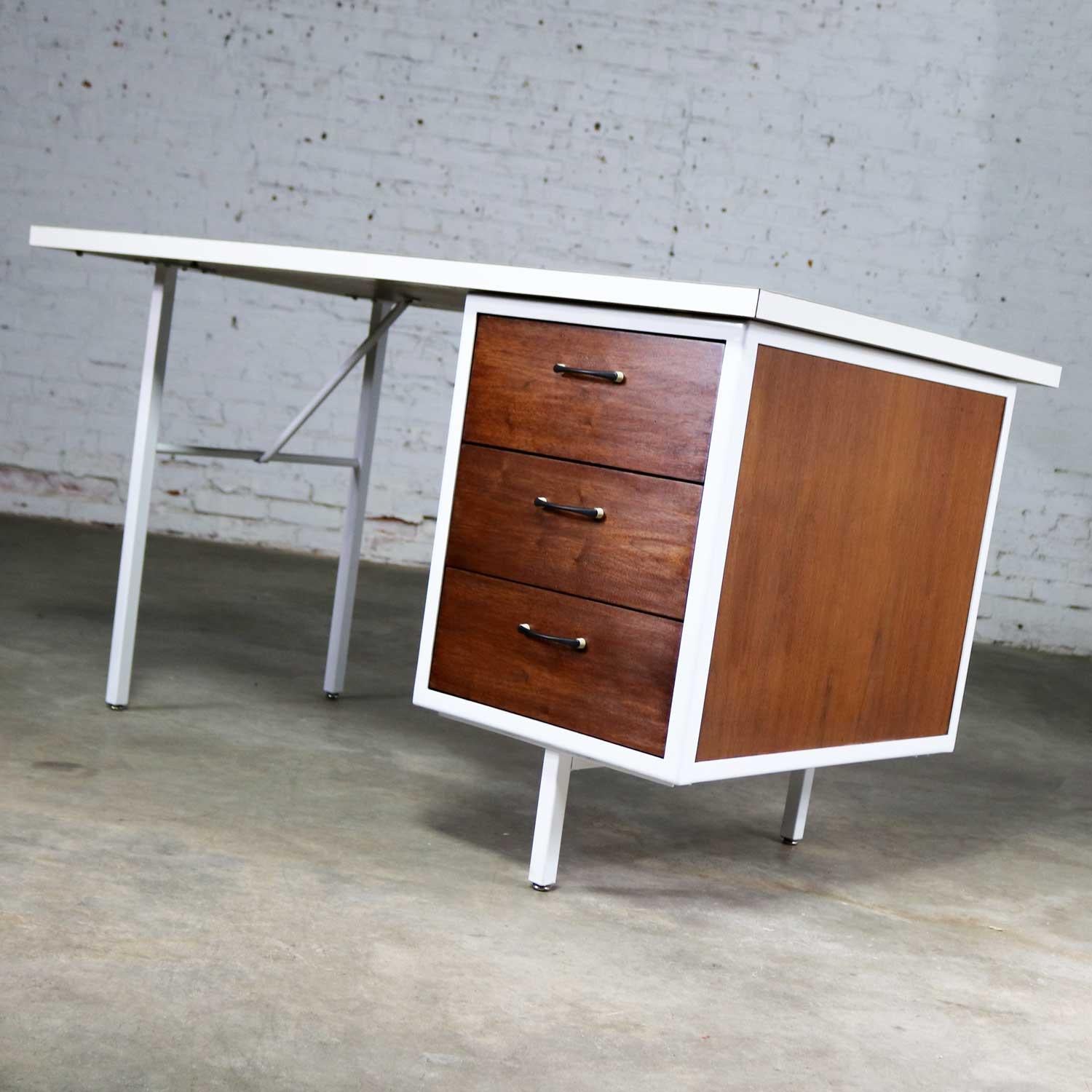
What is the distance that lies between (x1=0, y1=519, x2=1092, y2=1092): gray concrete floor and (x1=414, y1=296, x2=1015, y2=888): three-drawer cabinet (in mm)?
216

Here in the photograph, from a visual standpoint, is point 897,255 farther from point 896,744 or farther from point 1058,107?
point 896,744

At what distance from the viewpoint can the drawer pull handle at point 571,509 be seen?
1659 mm

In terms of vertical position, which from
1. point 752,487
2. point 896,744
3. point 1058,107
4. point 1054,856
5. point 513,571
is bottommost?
point 1054,856

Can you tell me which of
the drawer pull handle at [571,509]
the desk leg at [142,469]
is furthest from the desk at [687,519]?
the desk leg at [142,469]

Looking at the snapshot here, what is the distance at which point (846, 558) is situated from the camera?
1766 mm

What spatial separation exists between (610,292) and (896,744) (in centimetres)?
78

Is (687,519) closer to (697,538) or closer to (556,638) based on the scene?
(697,538)

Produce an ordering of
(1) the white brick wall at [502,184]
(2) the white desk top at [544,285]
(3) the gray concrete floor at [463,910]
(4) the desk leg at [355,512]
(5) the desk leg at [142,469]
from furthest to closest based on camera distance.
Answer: (1) the white brick wall at [502,184] < (4) the desk leg at [355,512] < (5) the desk leg at [142,469] < (2) the white desk top at [544,285] < (3) the gray concrete floor at [463,910]

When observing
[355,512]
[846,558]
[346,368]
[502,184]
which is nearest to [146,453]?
[346,368]

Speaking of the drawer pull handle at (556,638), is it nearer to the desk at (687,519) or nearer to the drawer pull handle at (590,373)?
the desk at (687,519)

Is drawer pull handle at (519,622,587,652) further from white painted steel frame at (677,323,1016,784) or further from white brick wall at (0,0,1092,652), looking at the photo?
white brick wall at (0,0,1092,652)

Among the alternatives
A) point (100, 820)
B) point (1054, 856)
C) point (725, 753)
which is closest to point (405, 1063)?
point (725, 753)

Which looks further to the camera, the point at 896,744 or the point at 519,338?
the point at 896,744

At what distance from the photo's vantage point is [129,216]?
15.1ft
